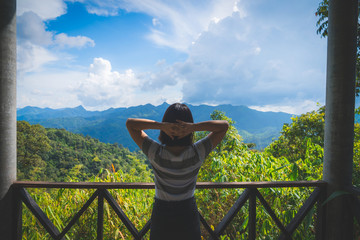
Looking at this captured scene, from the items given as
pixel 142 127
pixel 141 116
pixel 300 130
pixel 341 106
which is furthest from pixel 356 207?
pixel 141 116

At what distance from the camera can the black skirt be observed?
41.0 inches

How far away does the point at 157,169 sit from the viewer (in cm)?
104

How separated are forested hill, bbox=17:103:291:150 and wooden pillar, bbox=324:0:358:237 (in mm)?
77747

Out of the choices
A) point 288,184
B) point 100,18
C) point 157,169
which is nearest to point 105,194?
point 157,169

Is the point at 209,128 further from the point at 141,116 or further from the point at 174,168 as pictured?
the point at 141,116

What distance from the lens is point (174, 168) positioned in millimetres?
1030

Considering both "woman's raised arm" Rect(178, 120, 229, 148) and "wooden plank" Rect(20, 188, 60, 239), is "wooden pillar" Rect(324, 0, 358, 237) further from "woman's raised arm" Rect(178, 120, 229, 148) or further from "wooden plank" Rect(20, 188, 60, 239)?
"wooden plank" Rect(20, 188, 60, 239)

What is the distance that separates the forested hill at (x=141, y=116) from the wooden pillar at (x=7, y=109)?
77284 mm

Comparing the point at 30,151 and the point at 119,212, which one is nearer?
the point at 119,212

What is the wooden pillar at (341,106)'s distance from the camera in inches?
59.0

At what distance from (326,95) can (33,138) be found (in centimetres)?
2210

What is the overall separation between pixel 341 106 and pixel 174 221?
58.2 inches

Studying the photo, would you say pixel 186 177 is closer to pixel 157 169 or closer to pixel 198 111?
pixel 157 169

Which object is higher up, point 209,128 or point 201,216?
point 209,128
